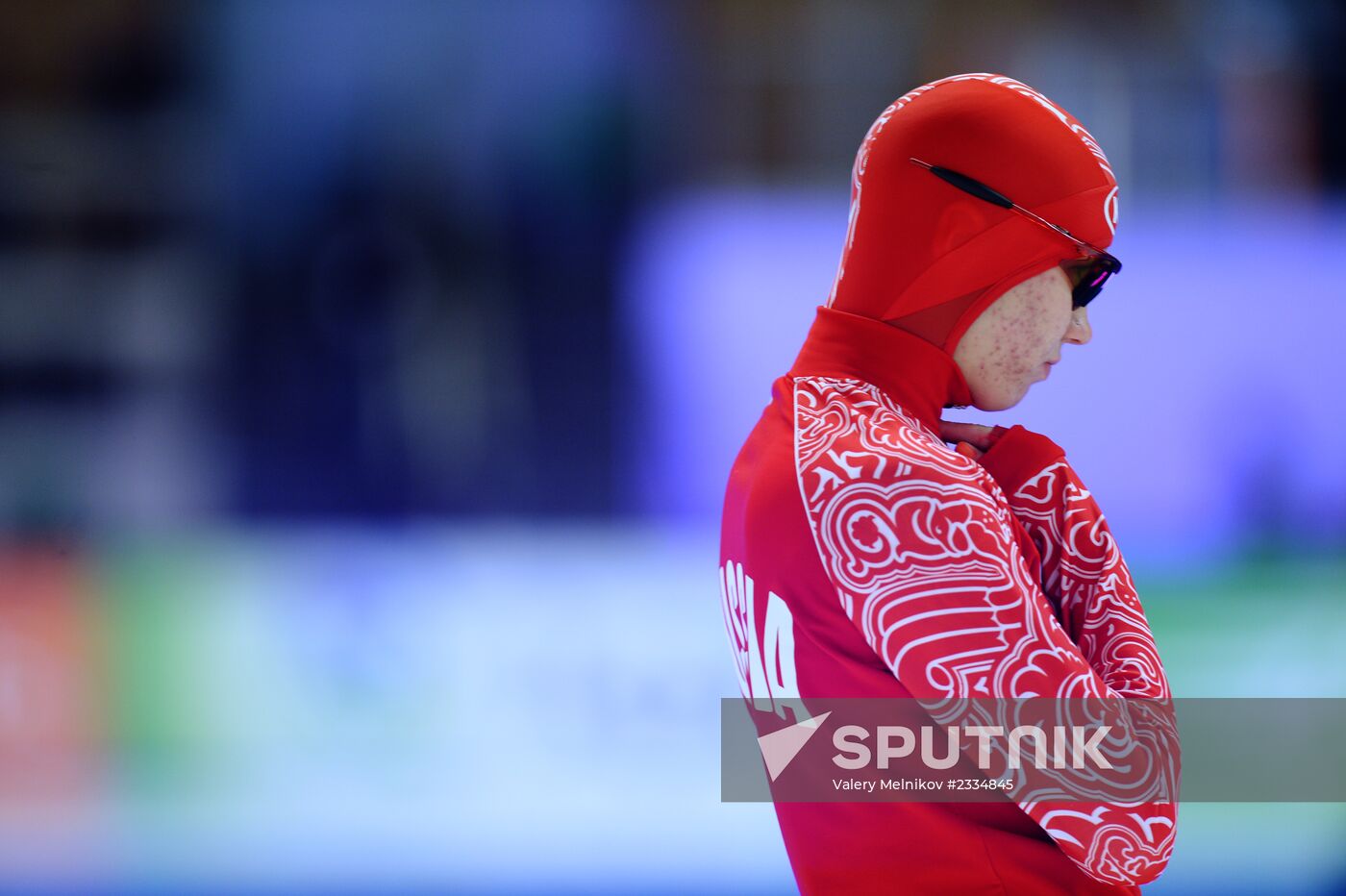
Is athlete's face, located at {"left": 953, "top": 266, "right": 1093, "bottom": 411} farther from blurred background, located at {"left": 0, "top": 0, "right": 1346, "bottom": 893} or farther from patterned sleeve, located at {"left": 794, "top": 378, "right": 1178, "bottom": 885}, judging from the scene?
blurred background, located at {"left": 0, "top": 0, "right": 1346, "bottom": 893}

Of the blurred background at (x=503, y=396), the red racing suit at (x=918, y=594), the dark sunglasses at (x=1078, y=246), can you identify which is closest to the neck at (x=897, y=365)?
the red racing suit at (x=918, y=594)

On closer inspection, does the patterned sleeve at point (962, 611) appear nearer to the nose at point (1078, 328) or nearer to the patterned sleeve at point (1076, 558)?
the patterned sleeve at point (1076, 558)

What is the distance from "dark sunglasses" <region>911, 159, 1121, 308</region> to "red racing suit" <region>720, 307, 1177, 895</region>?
110 millimetres

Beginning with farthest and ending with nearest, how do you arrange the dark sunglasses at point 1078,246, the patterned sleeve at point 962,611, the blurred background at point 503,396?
the blurred background at point 503,396 < the dark sunglasses at point 1078,246 < the patterned sleeve at point 962,611

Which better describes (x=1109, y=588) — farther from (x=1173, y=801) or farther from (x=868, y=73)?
(x=868, y=73)

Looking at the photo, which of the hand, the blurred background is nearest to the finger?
the hand

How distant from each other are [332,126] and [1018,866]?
3.17 meters

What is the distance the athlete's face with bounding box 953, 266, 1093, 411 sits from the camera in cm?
91

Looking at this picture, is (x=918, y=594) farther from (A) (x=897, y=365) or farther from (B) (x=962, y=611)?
(A) (x=897, y=365)

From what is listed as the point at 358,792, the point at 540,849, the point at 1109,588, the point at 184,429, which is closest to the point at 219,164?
the point at 184,429

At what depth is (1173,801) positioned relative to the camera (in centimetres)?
80

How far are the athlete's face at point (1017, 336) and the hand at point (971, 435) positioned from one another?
1.5 inches

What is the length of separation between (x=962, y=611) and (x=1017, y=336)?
0.24 metres

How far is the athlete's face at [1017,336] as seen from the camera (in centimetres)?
91
